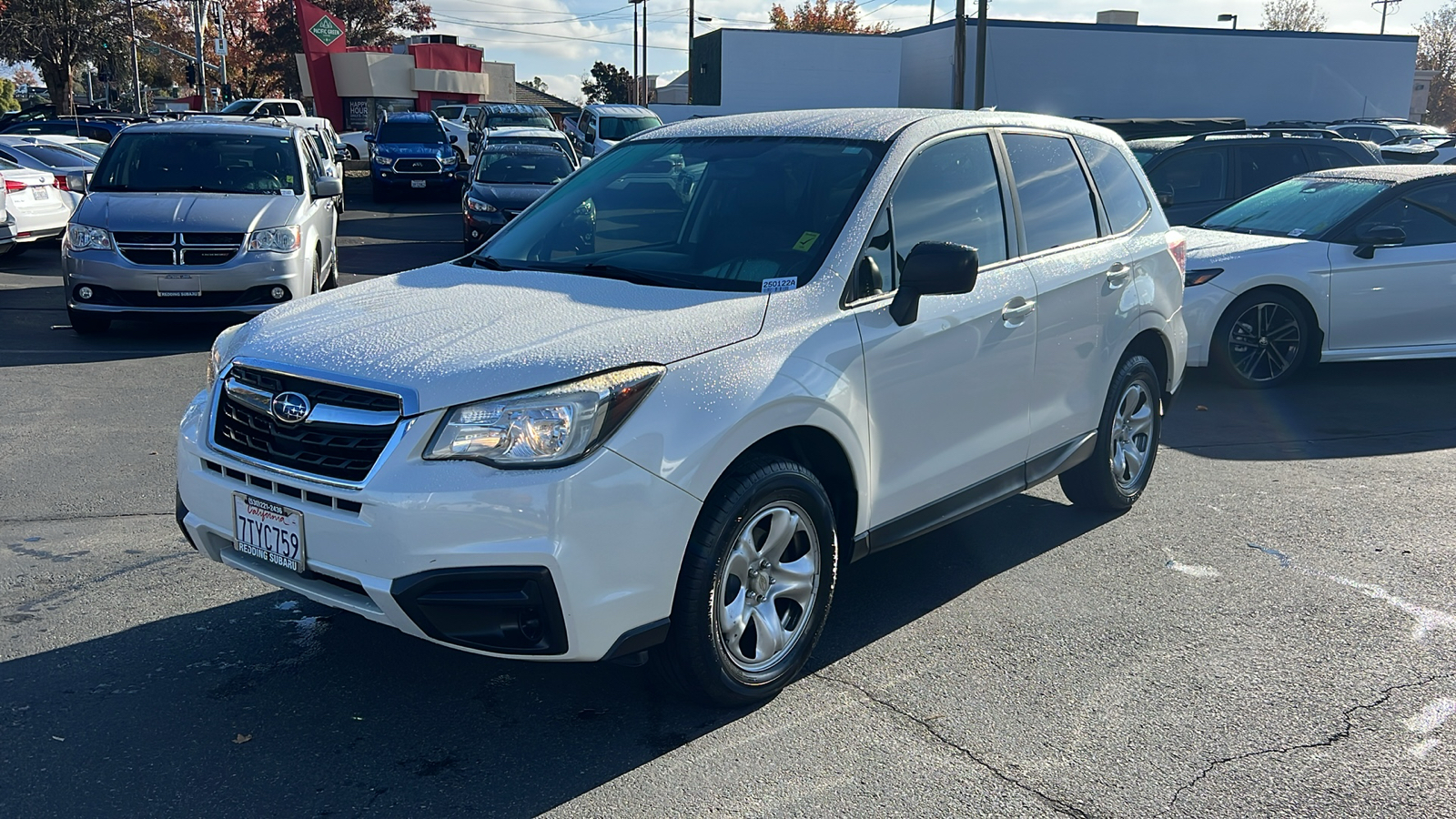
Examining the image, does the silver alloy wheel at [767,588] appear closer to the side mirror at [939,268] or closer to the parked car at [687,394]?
the parked car at [687,394]

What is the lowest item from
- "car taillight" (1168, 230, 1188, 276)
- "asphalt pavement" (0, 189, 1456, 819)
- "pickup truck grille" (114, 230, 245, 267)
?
"asphalt pavement" (0, 189, 1456, 819)

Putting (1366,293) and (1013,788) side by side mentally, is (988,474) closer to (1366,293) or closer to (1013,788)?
(1013,788)

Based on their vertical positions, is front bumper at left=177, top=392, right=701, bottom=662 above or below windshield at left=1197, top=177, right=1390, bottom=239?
below

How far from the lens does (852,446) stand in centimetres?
404

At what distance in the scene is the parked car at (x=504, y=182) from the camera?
52.2 feet

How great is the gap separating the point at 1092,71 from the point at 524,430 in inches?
1651

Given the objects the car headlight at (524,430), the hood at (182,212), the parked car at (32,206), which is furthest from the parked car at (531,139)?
the car headlight at (524,430)

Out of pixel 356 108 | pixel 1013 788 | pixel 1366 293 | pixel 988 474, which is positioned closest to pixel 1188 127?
pixel 1366 293

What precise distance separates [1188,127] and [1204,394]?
59.9 ft

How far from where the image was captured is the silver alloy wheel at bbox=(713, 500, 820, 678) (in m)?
3.73

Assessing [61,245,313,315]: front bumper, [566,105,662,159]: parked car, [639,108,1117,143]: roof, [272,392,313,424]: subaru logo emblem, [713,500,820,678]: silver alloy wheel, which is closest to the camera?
[272,392,313,424]: subaru logo emblem

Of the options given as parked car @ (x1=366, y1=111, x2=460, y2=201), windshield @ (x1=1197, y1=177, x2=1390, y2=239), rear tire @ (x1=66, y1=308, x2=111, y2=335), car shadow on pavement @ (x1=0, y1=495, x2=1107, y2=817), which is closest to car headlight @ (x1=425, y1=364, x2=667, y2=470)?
car shadow on pavement @ (x1=0, y1=495, x2=1107, y2=817)

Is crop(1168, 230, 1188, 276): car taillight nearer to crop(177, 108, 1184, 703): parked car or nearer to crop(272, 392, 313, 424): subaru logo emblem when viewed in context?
crop(177, 108, 1184, 703): parked car

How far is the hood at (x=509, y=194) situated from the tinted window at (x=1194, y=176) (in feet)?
25.2
